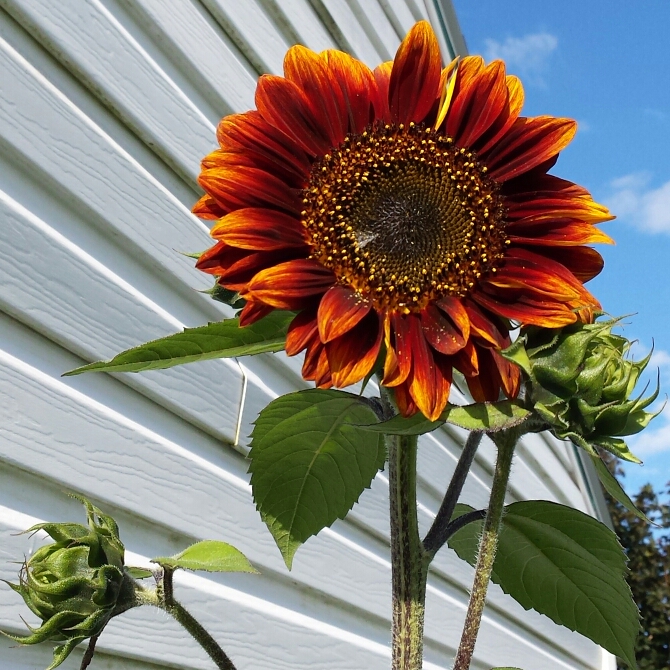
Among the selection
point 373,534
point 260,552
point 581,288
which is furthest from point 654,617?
point 581,288

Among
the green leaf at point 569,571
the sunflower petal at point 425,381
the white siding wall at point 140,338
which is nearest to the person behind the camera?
the sunflower petal at point 425,381

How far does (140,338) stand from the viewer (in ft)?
3.69

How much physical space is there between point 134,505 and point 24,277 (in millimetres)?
338

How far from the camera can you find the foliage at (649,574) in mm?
5188

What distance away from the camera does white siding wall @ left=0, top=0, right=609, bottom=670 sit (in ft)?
3.08

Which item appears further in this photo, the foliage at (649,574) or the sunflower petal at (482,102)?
the foliage at (649,574)

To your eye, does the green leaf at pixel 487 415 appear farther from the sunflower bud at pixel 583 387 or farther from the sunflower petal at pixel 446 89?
the sunflower petal at pixel 446 89

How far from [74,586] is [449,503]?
0.25 metres

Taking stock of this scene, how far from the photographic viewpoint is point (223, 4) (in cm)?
142

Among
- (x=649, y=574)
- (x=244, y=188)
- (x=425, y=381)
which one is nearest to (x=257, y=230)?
(x=244, y=188)

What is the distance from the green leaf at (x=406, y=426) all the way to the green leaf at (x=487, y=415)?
0.01 metres

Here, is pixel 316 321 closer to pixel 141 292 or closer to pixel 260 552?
pixel 141 292

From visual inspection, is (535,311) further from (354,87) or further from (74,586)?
(74,586)

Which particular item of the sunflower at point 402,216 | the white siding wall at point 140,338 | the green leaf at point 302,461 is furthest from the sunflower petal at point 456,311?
the white siding wall at point 140,338
